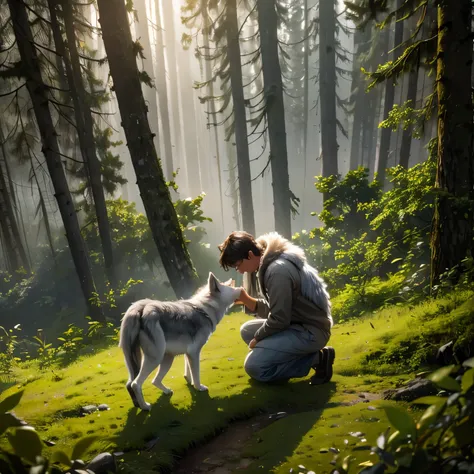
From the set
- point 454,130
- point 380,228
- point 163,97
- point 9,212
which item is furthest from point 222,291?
point 163,97

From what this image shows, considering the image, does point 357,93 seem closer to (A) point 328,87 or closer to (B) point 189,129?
(A) point 328,87

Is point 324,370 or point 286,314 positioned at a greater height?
point 286,314

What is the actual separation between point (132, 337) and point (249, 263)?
1.68 metres

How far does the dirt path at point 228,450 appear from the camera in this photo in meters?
3.45

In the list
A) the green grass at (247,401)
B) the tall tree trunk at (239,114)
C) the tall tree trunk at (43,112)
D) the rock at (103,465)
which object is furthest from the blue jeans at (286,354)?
the tall tree trunk at (239,114)

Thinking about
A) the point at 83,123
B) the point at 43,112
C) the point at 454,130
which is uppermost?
the point at 83,123

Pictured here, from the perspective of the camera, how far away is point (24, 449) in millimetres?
1242

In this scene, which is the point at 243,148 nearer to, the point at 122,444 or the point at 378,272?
the point at 378,272

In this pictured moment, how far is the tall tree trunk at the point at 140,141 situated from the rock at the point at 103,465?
5.51 metres

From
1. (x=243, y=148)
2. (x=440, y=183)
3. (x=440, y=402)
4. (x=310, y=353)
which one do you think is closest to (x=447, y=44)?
(x=440, y=183)

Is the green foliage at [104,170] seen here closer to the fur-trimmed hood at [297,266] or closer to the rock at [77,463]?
the fur-trimmed hood at [297,266]

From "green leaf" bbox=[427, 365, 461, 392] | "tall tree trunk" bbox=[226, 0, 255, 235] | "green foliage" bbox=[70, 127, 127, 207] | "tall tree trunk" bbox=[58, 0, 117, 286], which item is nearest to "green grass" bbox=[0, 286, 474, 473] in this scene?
"green leaf" bbox=[427, 365, 461, 392]

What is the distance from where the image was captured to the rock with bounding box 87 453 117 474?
3055 millimetres

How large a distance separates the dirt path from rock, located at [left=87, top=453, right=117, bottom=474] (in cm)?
61
